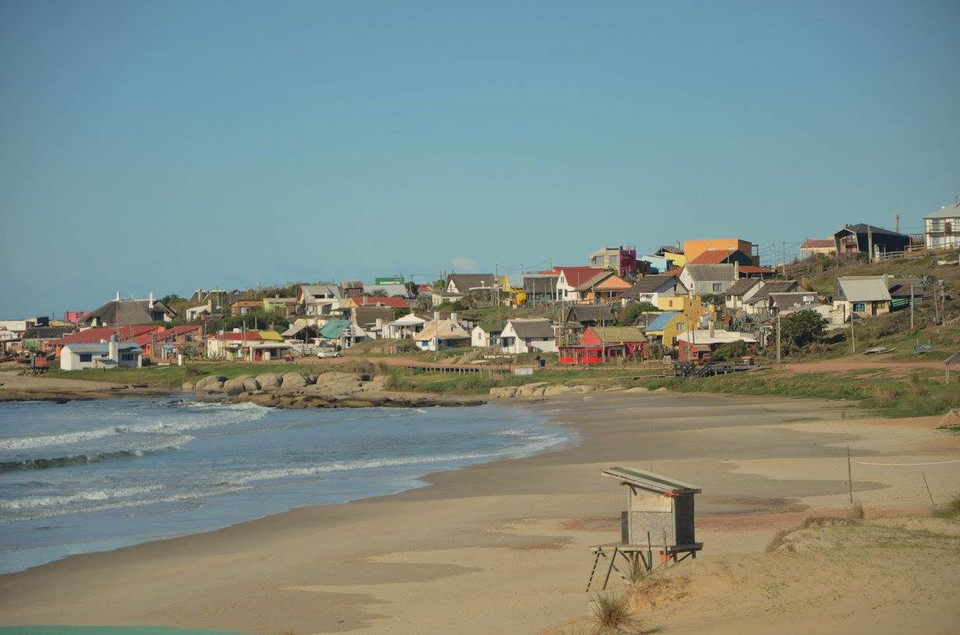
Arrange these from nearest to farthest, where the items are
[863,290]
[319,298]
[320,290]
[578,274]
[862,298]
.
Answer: [862,298]
[863,290]
[578,274]
[319,298]
[320,290]

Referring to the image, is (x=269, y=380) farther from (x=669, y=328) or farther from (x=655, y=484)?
(x=655, y=484)

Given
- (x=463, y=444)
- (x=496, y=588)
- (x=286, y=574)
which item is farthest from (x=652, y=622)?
(x=463, y=444)

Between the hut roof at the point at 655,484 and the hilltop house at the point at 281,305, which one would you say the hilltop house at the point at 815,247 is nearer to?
the hilltop house at the point at 281,305

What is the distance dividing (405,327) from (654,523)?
265 feet

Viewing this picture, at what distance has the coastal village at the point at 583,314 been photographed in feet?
214

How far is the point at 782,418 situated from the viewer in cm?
3938

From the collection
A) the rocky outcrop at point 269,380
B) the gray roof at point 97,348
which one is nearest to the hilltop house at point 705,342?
the rocky outcrop at point 269,380

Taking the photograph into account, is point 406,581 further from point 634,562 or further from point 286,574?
point 634,562

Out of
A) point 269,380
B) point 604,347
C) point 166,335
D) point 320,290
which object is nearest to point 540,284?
point 320,290

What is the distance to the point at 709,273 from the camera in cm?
8544

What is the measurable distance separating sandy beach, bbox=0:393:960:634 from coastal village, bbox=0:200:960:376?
27.1m

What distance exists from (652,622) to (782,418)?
2920cm

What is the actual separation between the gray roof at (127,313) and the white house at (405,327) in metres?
41.1

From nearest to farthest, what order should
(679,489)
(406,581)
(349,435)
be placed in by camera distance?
(679,489) < (406,581) < (349,435)
